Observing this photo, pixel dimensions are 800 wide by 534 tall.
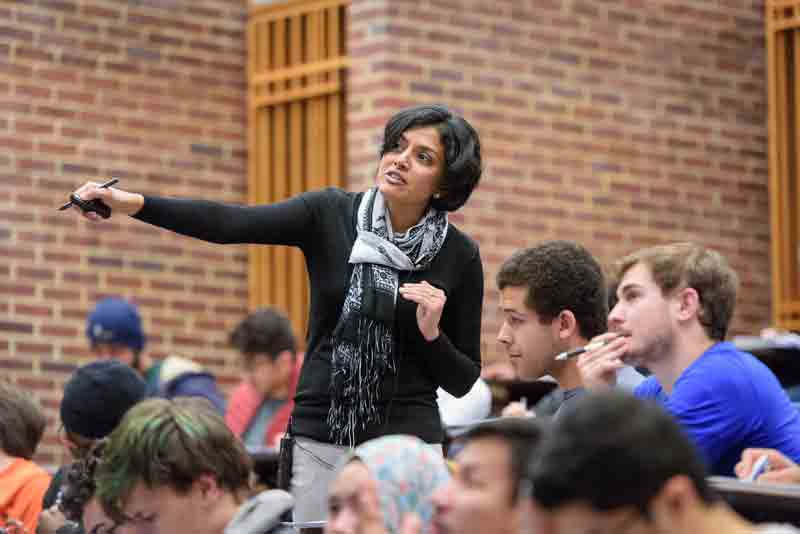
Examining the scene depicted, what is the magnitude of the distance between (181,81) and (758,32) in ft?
11.3

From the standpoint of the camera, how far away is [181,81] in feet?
34.0

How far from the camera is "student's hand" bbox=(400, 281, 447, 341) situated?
441 cm

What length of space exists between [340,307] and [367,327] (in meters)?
0.10

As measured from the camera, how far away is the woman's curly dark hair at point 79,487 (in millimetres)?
5348

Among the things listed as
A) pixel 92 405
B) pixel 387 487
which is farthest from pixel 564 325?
pixel 92 405

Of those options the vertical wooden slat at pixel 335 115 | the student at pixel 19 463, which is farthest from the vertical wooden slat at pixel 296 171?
the student at pixel 19 463

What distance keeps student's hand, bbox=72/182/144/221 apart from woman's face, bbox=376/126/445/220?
63 centimetres

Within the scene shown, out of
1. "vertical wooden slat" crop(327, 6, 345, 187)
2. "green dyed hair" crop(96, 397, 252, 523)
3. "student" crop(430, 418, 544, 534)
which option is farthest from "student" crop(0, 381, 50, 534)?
"vertical wooden slat" crop(327, 6, 345, 187)

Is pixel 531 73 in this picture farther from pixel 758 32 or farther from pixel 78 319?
pixel 78 319

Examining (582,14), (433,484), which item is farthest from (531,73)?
(433,484)

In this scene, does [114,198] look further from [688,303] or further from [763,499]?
[763,499]

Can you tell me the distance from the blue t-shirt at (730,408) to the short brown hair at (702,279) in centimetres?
8

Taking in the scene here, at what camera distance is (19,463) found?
19.5 feet

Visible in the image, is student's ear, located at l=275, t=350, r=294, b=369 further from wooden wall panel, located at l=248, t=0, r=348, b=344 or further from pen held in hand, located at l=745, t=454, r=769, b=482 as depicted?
pen held in hand, located at l=745, t=454, r=769, b=482
